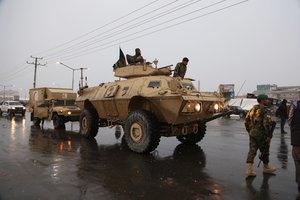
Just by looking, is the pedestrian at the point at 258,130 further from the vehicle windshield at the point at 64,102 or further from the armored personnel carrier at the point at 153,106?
the vehicle windshield at the point at 64,102

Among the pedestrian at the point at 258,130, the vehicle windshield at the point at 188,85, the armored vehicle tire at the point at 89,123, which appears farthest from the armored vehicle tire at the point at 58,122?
the pedestrian at the point at 258,130

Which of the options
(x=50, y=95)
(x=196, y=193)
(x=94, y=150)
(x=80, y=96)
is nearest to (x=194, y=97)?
(x=94, y=150)

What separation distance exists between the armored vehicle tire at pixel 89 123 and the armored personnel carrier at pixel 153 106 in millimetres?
861

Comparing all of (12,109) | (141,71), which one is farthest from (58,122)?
(12,109)

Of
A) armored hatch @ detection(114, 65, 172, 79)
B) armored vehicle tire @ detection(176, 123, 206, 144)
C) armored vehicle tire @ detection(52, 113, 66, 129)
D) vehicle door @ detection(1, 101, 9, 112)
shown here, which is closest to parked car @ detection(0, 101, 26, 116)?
vehicle door @ detection(1, 101, 9, 112)

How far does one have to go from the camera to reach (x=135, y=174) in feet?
24.2

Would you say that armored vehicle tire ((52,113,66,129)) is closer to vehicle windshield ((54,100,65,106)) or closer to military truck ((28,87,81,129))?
military truck ((28,87,81,129))

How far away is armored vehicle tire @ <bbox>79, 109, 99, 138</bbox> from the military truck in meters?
3.93

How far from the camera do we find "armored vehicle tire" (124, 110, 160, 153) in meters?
9.85

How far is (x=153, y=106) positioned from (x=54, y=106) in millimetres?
10028

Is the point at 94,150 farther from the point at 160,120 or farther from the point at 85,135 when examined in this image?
the point at 85,135

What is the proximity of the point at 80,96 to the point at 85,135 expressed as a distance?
78.0 inches

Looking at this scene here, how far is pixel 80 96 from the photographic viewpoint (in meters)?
15.1

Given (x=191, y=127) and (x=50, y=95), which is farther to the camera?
(x=50, y=95)
